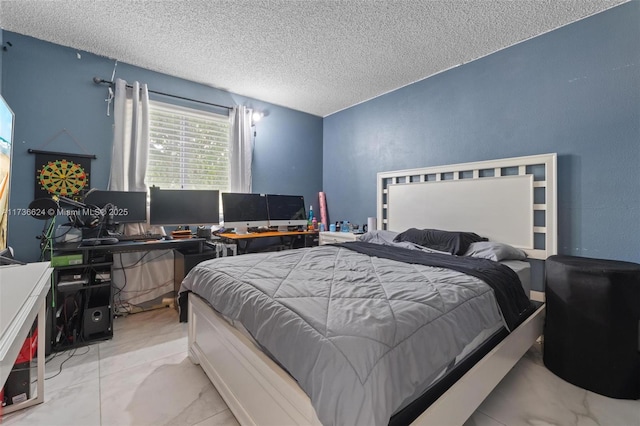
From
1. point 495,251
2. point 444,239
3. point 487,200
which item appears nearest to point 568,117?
point 487,200

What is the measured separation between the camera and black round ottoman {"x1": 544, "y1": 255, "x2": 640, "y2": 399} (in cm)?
152

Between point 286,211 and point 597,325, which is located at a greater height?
point 286,211

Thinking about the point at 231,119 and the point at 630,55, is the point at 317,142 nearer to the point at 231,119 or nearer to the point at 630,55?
the point at 231,119

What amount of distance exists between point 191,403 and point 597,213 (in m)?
3.03

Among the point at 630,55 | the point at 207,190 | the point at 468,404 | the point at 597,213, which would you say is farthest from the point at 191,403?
the point at 630,55

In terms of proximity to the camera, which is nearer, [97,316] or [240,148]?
[97,316]

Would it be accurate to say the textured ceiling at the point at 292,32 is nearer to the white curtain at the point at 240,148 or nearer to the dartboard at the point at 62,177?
the white curtain at the point at 240,148

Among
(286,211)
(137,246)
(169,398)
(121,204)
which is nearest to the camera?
(169,398)

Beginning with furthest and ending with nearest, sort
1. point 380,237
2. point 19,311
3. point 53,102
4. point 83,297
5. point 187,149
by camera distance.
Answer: point 187,149 < point 380,237 < point 53,102 < point 83,297 < point 19,311

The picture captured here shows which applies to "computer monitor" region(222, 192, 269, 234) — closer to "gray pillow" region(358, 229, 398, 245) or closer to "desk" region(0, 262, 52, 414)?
"gray pillow" region(358, 229, 398, 245)

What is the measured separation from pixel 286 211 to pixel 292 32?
6.95 ft

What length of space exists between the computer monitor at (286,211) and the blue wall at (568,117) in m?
1.61

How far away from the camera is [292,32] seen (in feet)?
7.53

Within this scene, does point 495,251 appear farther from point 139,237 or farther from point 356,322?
point 139,237
